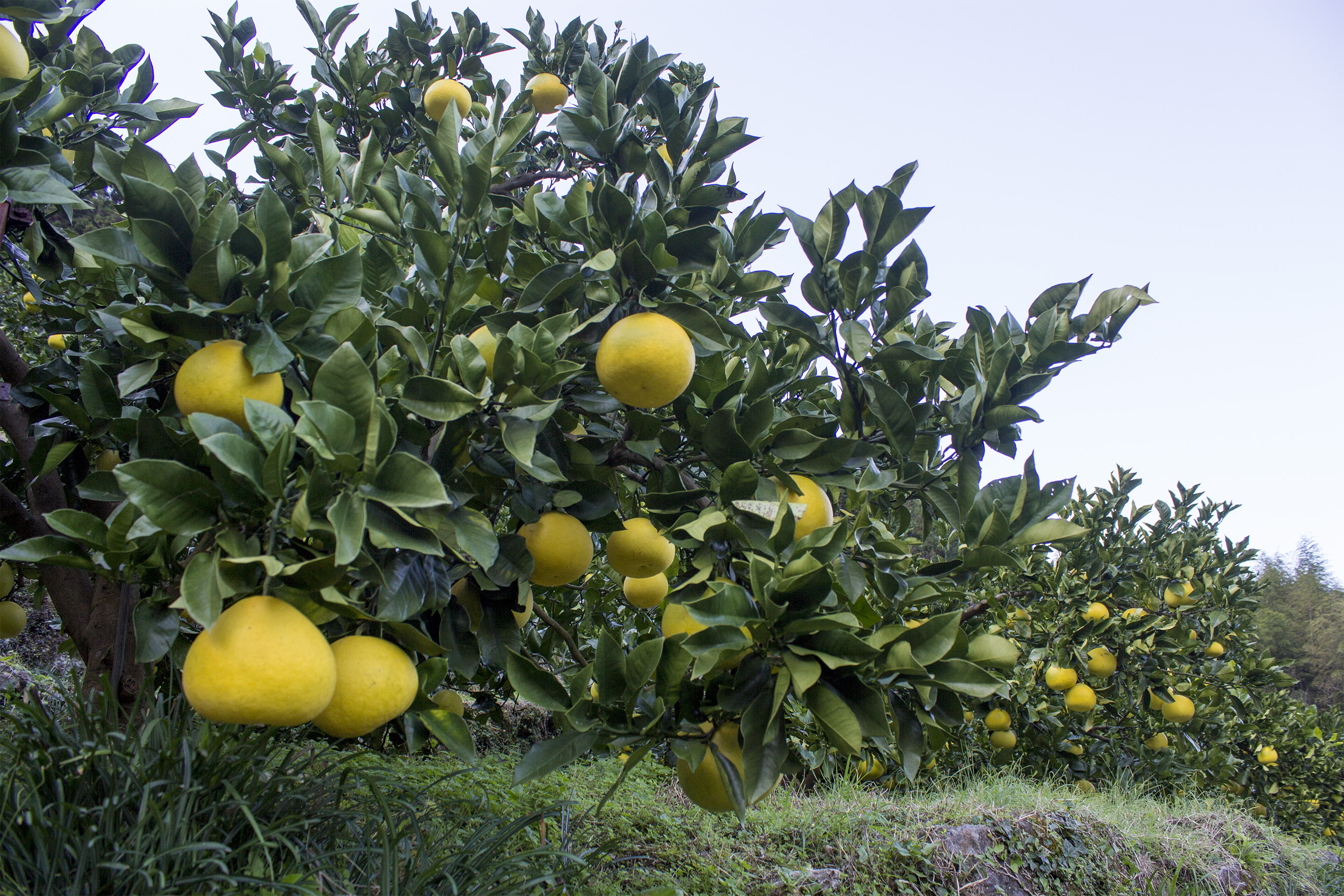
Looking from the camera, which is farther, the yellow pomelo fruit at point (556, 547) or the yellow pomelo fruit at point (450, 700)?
the yellow pomelo fruit at point (450, 700)

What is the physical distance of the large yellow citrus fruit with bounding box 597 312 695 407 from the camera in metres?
1.36

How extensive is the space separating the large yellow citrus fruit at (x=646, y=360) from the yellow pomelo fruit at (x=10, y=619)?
7.64 feet

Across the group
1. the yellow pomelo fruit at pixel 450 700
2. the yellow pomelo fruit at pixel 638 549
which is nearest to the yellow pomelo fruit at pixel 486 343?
the yellow pomelo fruit at pixel 638 549

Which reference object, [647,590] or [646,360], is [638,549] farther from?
[646,360]

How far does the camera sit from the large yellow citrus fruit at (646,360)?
1363mm

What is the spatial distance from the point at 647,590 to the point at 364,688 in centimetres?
95

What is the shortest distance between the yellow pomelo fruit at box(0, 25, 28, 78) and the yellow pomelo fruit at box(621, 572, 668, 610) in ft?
6.08

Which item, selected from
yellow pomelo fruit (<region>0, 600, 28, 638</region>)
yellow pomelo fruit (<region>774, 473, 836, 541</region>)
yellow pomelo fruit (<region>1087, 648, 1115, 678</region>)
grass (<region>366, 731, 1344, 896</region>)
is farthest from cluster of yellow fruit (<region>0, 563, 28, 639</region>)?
yellow pomelo fruit (<region>1087, 648, 1115, 678</region>)

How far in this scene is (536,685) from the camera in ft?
4.62

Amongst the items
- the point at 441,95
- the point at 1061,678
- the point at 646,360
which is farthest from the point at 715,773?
the point at 1061,678

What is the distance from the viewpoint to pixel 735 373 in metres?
1.79

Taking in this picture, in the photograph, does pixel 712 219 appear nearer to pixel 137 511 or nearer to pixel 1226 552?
pixel 137 511

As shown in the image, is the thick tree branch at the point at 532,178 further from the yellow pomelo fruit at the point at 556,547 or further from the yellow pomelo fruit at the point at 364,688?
the yellow pomelo fruit at the point at 364,688

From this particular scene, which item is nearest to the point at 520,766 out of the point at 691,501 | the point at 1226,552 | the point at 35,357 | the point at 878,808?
the point at 691,501
